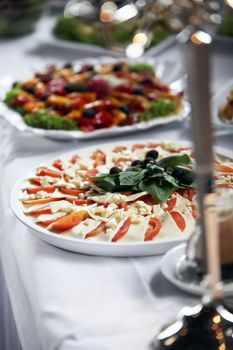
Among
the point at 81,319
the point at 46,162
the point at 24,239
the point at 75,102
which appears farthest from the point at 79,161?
the point at 81,319

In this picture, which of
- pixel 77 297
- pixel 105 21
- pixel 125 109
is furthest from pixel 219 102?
pixel 77 297

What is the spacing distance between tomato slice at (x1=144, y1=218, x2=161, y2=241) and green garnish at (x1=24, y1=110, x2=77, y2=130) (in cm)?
49

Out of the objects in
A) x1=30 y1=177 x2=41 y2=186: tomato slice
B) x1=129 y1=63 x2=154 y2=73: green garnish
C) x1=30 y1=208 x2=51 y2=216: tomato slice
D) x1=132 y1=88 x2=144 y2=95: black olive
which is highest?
x1=129 y1=63 x2=154 y2=73: green garnish

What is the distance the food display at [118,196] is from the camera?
2.88 feet

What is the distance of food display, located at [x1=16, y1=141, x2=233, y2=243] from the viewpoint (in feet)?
2.88

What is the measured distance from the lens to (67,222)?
89 cm

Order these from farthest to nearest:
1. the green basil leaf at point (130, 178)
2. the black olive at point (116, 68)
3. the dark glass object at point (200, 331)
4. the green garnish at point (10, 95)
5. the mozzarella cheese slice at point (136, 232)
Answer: the black olive at point (116, 68), the green garnish at point (10, 95), the green basil leaf at point (130, 178), the mozzarella cheese slice at point (136, 232), the dark glass object at point (200, 331)

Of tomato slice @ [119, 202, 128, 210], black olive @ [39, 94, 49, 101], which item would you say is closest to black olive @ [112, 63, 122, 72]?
black olive @ [39, 94, 49, 101]

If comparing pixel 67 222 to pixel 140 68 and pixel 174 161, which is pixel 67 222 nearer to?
pixel 174 161

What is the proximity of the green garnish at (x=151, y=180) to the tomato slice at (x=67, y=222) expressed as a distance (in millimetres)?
83

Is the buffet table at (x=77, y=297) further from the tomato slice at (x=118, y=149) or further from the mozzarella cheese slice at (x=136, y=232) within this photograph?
the tomato slice at (x=118, y=149)

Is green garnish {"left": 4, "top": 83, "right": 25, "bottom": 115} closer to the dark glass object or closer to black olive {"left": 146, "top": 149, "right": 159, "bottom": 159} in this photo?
black olive {"left": 146, "top": 149, "right": 159, "bottom": 159}

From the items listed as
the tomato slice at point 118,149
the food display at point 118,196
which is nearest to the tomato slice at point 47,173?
the food display at point 118,196

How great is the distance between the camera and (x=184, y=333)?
68cm
